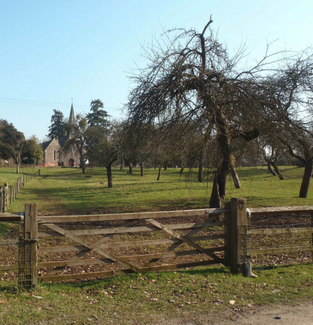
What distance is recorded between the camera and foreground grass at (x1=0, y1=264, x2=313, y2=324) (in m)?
4.34

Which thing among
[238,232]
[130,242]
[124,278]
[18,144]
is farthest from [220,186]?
[18,144]

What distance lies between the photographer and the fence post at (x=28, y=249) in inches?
205

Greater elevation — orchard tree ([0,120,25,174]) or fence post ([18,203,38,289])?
orchard tree ([0,120,25,174])

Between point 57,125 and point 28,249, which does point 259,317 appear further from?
point 57,125

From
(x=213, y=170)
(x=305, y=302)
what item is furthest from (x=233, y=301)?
(x=213, y=170)

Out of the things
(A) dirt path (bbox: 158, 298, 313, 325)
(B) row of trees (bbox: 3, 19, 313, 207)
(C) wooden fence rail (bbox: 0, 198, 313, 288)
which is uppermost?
→ (B) row of trees (bbox: 3, 19, 313, 207)

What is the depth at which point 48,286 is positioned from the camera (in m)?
5.35

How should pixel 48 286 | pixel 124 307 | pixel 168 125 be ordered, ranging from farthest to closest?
pixel 168 125
pixel 48 286
pixel 124 307

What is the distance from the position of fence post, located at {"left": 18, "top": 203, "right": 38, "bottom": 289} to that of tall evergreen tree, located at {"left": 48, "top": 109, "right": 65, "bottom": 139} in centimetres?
11423

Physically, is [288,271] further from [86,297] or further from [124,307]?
[86,297]

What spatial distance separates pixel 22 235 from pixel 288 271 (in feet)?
15.9

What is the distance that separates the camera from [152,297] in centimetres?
496

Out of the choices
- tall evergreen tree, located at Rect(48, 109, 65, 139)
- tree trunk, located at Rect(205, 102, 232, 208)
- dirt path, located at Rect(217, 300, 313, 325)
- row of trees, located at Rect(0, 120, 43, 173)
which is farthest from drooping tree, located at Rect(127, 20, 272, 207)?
tall evergreen tree, located at Rect(48, 109, 65, 139)

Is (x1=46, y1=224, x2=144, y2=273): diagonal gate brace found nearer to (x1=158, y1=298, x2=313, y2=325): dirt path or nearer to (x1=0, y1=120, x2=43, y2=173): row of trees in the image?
(x1=158, y1=298, x2=313, y2=325): dirt path
